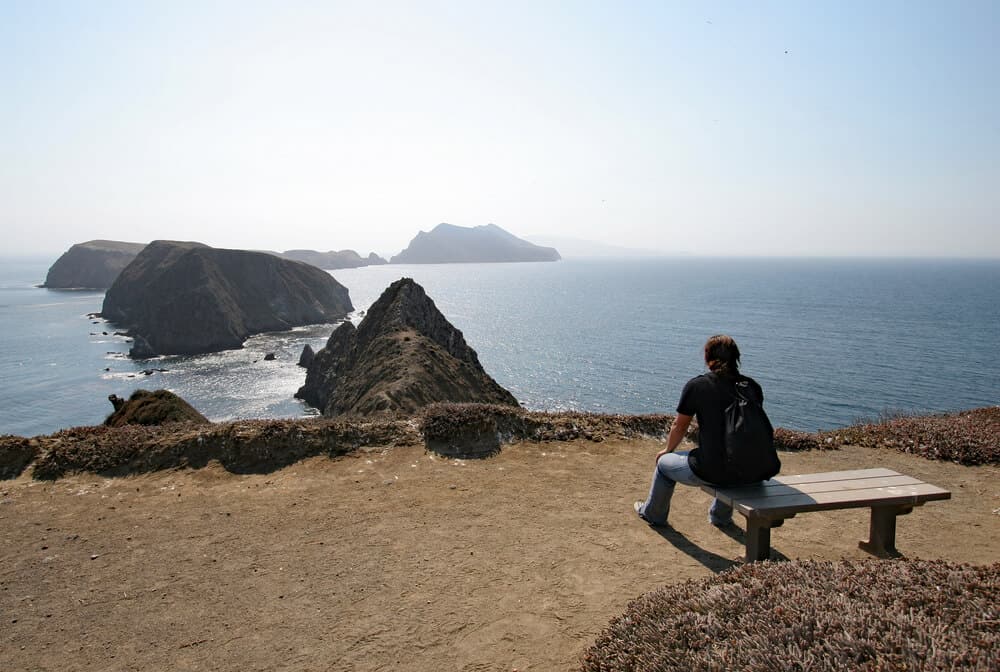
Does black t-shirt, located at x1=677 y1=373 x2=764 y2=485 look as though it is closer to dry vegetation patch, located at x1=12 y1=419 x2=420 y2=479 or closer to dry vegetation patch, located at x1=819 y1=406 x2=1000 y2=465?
dry vegetation patch, located at x1=12 y1=419 x2=420 y2=479

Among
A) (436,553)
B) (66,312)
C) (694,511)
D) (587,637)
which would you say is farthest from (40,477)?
(66,312)

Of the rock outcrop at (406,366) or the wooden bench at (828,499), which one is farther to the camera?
the rock outcrop at (406,366)

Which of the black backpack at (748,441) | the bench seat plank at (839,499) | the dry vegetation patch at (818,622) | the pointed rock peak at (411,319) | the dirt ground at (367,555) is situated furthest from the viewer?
the pointed rock peak at (411,319)

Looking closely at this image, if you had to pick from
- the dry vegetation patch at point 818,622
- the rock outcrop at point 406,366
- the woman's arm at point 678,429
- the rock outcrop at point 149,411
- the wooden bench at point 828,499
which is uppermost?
the woman's arm at point 678,429

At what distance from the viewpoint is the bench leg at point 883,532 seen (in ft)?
22.7

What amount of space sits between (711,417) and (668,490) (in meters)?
1.50

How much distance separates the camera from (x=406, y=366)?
31.7 meters

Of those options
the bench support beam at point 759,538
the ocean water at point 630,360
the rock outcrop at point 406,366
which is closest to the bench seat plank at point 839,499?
the bench support beam at point 759,538

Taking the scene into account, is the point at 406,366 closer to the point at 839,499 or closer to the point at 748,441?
the point at 748,441

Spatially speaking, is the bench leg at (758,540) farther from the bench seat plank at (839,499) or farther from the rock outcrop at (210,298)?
the rock outcrop at (210,298)

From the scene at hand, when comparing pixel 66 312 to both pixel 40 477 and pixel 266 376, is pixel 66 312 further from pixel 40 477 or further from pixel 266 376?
pixel 40 477

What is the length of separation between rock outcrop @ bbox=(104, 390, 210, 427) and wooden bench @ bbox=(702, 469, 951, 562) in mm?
13297

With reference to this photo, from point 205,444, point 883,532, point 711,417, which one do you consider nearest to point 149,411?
point 205,444

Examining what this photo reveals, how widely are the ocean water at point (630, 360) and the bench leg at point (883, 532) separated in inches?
1079
